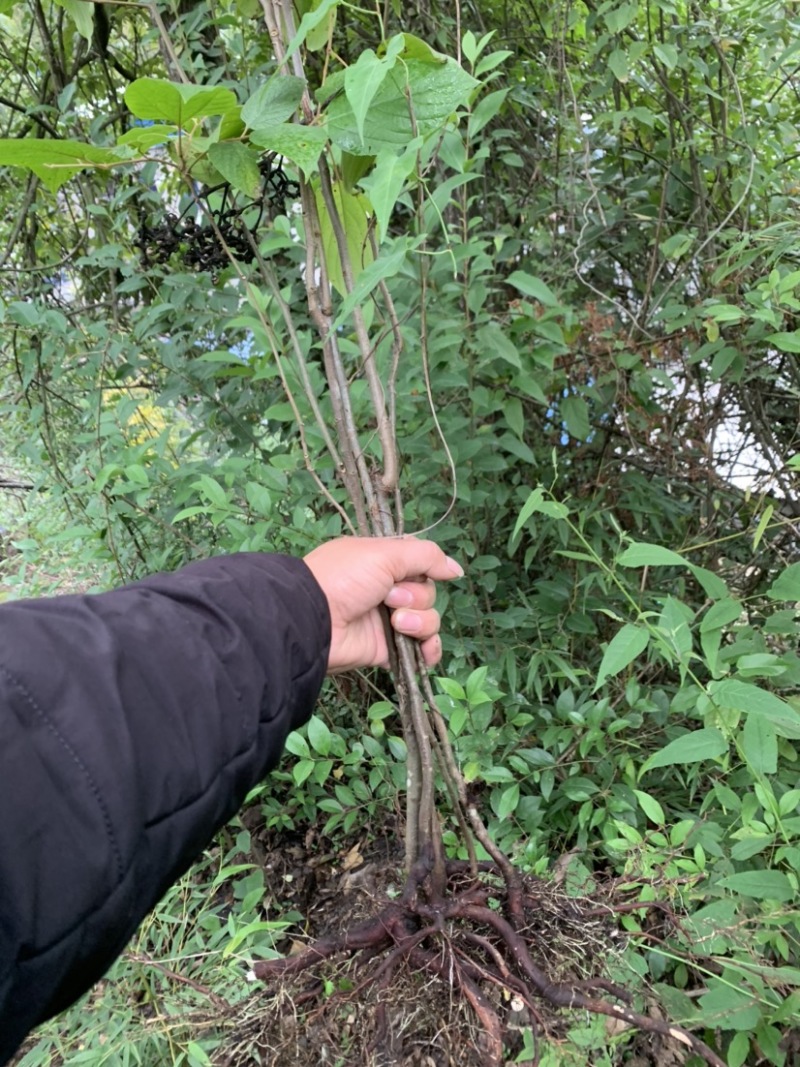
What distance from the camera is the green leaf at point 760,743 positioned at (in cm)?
72

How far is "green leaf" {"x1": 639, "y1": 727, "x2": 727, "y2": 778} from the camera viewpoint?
682mm

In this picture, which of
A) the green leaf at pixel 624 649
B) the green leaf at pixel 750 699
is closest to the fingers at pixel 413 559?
the green leaf at pixel 624 649

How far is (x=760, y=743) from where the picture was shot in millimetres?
723

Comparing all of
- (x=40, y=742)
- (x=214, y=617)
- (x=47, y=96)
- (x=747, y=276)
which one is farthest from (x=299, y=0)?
(x=47, y=96)

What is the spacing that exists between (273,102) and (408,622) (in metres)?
0.57

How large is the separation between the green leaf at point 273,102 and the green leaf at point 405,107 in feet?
0.14

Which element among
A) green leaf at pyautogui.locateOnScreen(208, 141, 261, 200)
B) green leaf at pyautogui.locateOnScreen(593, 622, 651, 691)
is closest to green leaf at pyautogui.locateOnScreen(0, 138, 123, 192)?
green leaf at pyautogui.locateOnScreen(208, 141, 261, 200)

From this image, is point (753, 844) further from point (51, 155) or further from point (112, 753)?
point (51, 155)

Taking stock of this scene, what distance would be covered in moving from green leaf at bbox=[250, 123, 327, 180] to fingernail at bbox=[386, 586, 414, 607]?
0.47 m

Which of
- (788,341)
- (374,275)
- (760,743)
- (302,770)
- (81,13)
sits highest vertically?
(81,13)

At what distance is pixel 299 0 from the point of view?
28.4 inches

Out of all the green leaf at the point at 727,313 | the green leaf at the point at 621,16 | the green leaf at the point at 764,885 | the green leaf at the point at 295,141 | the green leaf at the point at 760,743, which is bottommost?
the green leaf at the point at 764,885

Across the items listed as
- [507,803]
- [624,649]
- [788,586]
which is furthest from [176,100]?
[507,803]

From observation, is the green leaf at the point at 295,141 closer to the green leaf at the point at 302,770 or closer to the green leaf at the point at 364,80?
the green leaf at the point at 364,80
